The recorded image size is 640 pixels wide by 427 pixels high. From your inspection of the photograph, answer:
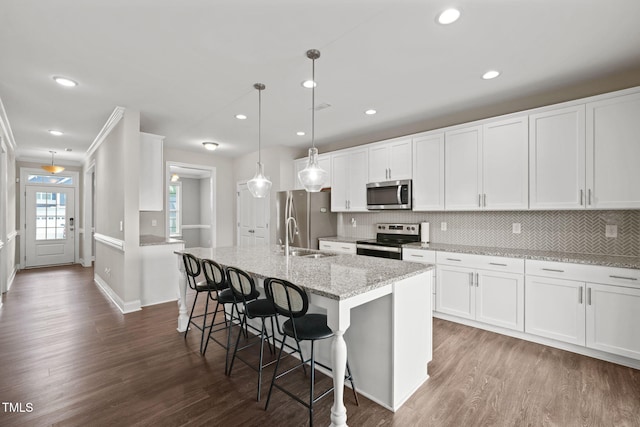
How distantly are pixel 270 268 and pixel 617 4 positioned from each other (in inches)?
113

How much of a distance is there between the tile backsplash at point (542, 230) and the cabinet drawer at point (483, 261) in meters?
0.56

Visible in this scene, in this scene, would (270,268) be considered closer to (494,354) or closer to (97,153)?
(494,354)

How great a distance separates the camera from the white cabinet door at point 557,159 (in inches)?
112

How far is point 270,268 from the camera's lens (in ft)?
7.55

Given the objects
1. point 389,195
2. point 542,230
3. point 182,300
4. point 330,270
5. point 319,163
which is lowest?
point 182,300

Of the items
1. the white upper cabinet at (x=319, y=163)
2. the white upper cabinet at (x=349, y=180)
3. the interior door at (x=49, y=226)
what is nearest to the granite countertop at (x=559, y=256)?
the white upper cabinet at (x=349, y=180)

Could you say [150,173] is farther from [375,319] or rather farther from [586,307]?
[586,307]

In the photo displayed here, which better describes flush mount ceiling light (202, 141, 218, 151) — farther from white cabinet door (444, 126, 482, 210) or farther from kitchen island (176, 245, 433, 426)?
white cabinet door (444, 126, 482, 210)

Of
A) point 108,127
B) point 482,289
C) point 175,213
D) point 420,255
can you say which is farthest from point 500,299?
point 175,213

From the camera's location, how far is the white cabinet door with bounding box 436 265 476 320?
3.34 metres

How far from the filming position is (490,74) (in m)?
2.79

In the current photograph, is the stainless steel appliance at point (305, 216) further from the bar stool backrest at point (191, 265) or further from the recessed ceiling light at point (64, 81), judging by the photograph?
the recessed ceiling light at point (64, 81)

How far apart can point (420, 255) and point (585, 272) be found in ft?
5.10

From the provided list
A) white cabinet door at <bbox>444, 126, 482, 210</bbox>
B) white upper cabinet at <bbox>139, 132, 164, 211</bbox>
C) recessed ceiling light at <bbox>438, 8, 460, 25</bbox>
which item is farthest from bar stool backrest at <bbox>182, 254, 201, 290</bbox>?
white cabinet door at <bbox>444, 126, 482, 210</bbox>
